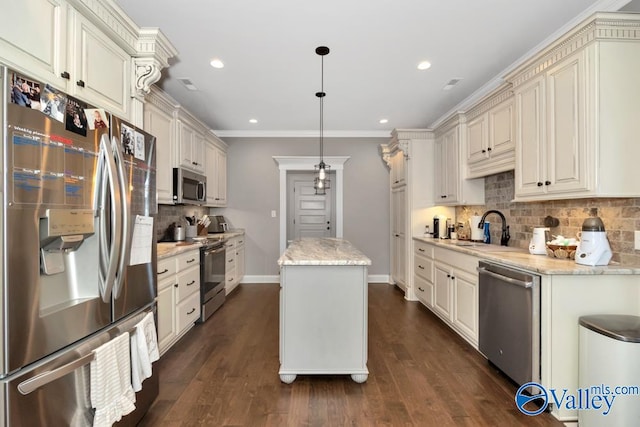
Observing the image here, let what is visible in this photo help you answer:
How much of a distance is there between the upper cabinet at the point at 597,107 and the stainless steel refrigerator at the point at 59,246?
2694mm

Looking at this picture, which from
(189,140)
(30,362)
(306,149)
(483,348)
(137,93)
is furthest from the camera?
(306,149)

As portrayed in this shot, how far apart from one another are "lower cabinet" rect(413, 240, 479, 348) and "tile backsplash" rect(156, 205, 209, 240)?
313cm

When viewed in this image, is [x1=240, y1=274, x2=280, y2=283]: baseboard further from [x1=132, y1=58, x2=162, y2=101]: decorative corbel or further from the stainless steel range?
[x1=132, y1=58, x2=162, y2=101]: decorative corbel

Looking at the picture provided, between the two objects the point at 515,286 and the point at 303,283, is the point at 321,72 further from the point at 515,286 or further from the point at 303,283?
the point at 515,286

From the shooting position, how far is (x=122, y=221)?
1.51 metres

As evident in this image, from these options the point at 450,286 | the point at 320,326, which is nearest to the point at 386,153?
the point at 450,286

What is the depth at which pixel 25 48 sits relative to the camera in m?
1.30

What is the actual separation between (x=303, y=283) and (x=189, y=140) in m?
2.56

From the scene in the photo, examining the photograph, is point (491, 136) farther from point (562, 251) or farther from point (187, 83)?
point (187, 83)

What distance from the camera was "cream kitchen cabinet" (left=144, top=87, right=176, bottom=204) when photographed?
9.59 ft

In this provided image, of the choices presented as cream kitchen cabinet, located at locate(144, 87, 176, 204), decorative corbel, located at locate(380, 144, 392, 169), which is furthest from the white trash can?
decorative corbel, located at locate(380, 144, 392, 169)

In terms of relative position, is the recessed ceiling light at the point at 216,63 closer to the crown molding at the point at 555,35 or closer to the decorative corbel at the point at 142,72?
the decorative corbel at the point at 142,72

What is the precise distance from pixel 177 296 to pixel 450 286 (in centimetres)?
265

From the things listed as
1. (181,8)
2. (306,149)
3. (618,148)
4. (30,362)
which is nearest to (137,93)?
(181,8)
